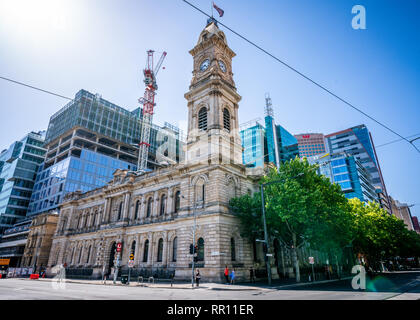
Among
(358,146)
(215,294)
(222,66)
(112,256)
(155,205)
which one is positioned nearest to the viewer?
(215,294)

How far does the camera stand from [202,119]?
127 feet

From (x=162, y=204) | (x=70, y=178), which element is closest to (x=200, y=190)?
(x=162, y=204)

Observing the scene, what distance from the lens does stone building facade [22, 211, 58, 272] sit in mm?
55125

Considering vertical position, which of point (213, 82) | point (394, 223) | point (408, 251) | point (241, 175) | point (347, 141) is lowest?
point (408, 251)

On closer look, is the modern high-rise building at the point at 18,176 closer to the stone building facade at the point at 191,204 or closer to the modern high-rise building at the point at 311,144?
the stone building facade at the point at 191,204

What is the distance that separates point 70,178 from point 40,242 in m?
21.3

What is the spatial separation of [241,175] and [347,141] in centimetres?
11237

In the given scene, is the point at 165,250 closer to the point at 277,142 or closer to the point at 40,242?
the point at 40,242

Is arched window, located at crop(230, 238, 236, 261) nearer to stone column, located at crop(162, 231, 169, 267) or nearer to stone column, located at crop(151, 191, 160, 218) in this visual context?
stone column, located at crop(162, 231, 169, 267)

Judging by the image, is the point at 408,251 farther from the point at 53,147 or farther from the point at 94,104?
the point at 53,147

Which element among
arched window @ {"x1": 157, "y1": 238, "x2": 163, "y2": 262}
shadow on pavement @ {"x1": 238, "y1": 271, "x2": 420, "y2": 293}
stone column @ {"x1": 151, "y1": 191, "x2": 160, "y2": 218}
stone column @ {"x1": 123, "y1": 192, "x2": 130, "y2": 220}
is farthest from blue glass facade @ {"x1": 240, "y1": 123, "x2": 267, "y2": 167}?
shadow on pavement @ {"x1": 238, "y1": 271, "x2": 420, "y2": 293}

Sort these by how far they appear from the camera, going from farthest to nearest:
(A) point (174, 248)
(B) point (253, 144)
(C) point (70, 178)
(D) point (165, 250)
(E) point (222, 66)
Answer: (B) point (253, 144) < (C) point (70, 178) < (E) point (222, 66) < (D) point (165, 250) < (A) point (174, 248)
